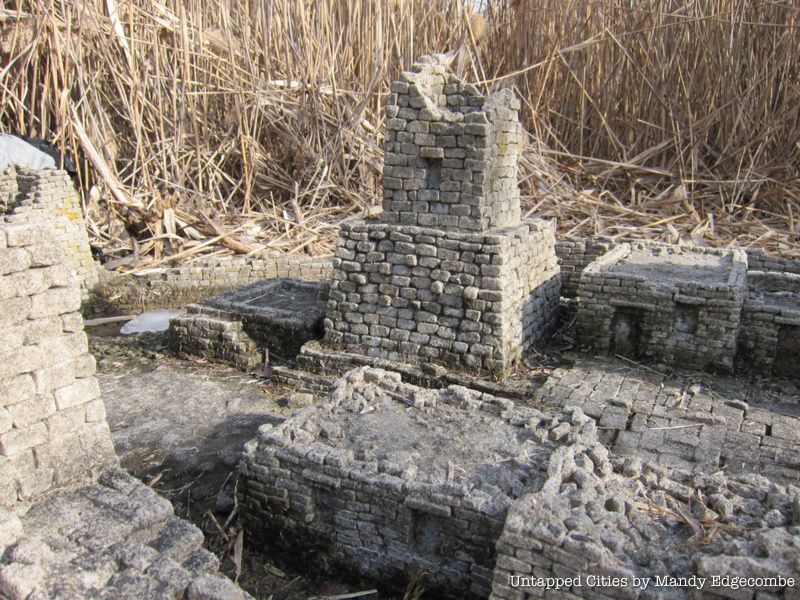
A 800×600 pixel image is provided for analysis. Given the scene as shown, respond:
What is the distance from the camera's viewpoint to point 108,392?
335 inches

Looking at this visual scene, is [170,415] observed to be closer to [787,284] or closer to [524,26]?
[787,284]

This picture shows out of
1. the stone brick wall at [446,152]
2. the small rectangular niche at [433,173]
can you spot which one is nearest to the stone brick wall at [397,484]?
the stone brick wall at [446,152]

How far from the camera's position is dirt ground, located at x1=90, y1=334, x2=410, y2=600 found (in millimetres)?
5523

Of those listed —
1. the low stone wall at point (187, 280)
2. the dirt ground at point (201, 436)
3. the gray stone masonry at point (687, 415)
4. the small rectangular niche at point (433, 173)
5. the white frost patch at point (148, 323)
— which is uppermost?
the small rectangular niche at point (433, 173)

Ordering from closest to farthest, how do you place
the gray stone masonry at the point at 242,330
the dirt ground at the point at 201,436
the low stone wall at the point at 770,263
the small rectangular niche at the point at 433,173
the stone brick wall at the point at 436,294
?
the dirt ground at the point at 201,436, the stone brick wall at the point at 436,294, the small rectangular niche at the point at 433,173, the gray stone masonry at the point at 242,330, the low stone wall at the point at 770,263

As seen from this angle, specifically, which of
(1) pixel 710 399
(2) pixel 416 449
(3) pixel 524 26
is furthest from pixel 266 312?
(3) pixel 524 26

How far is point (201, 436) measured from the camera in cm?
743

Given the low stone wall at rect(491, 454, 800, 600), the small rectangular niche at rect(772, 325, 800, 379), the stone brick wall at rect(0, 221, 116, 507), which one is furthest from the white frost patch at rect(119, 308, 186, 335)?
the small rectangular niche at rect(772, 325, 800, 379)

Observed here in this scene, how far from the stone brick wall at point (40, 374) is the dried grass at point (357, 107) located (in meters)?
8.68

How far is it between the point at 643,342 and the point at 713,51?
28.5 ft

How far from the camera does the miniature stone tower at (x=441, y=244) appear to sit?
7832 mm

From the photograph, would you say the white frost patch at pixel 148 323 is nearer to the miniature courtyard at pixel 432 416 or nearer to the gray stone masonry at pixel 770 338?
the miniature courtyard at pixel 432 416

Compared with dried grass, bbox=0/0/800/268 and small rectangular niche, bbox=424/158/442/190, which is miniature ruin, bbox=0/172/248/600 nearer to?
small rectangular niche, bbox=424/158/442/190

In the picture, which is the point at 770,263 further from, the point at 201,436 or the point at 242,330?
the point at 201,436
